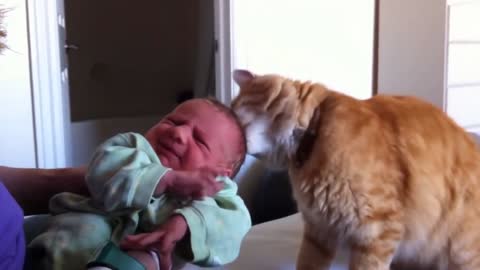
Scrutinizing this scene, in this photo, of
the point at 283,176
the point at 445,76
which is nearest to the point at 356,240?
the point at 283,176

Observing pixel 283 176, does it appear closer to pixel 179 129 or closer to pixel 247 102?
pixel 247 102

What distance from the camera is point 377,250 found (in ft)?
3.34

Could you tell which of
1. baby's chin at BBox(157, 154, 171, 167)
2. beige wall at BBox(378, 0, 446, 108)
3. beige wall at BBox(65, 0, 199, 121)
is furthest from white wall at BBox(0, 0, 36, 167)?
beige wall at BBox(65, 0, 199, 121)

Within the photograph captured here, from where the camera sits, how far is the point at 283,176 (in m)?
2.09

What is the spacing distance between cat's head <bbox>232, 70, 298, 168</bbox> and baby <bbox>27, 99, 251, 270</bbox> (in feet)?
0.42

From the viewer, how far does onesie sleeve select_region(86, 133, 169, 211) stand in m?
0.83

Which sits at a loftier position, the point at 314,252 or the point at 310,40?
the point at 310,40

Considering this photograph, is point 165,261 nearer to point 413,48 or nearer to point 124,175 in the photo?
point 124,175

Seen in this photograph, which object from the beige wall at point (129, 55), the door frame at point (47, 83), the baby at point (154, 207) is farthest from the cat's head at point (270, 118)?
the beige wall at point (129, 55)

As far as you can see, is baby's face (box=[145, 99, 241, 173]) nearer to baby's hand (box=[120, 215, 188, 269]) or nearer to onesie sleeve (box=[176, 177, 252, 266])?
onesie sleeve (box=[176, 177, 252, 266])

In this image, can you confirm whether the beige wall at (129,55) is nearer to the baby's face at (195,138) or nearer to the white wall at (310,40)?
the white wall at (310,40)

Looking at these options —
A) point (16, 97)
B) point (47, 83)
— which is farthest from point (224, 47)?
point (16, 97)

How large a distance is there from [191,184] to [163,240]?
0.10 meters

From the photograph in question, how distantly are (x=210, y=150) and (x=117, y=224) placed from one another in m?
0.21
